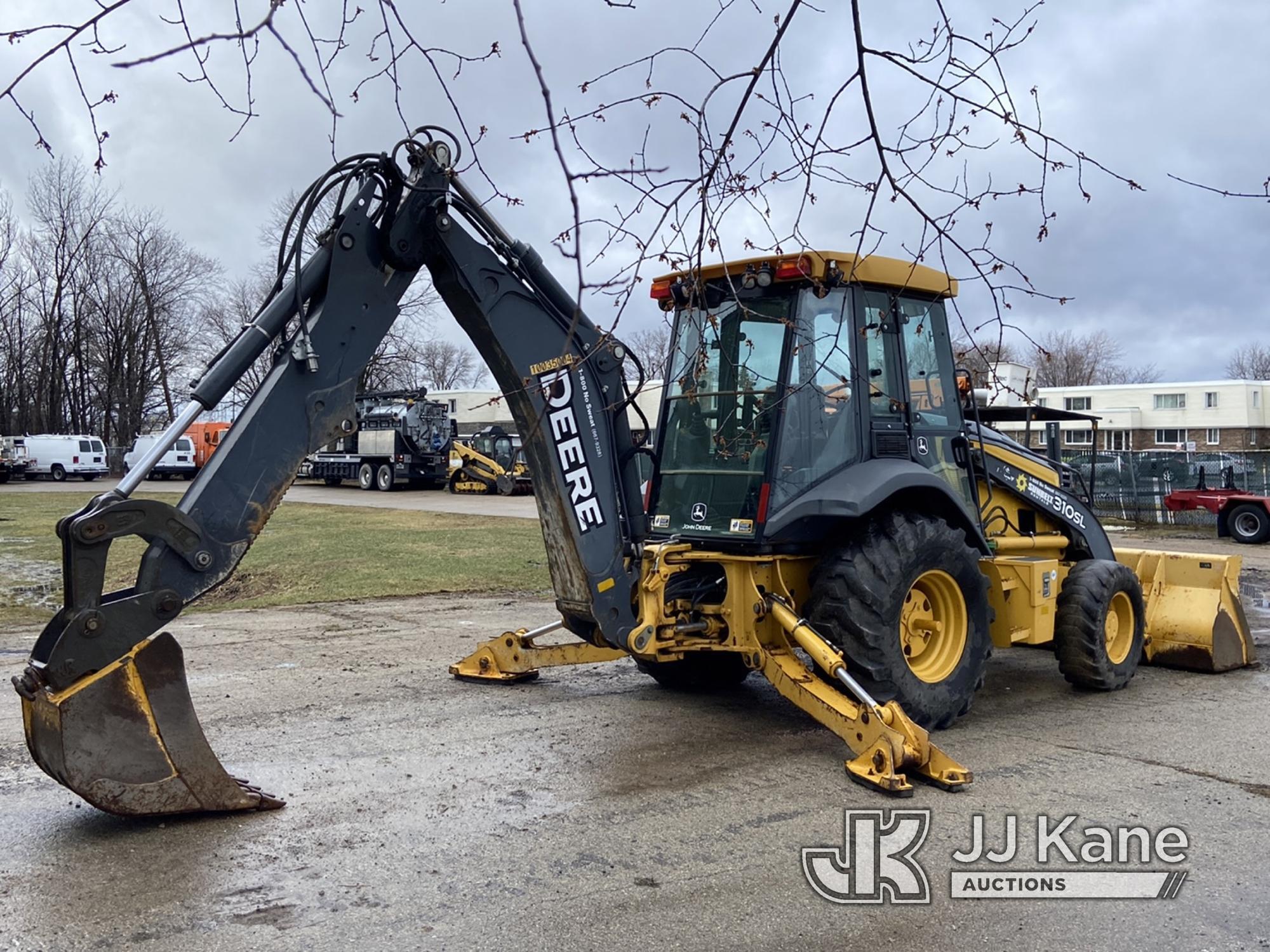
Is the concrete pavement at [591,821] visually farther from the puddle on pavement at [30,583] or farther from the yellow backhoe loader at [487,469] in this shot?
the yellow backhoe loader at [487,469]

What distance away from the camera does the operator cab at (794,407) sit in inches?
242

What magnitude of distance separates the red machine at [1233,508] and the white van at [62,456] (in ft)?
138

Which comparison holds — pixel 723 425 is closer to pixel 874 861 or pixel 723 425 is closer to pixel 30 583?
pixel 874 861

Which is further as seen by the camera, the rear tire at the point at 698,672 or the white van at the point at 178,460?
the white van at the point at 178,460

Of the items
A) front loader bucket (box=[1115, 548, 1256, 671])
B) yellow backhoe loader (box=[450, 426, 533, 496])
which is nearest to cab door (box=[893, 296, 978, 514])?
front loader bucket (box=[1115, 548, 1256, 671])

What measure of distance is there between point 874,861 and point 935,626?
231 centimetres

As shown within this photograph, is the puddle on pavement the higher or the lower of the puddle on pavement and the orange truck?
the lower

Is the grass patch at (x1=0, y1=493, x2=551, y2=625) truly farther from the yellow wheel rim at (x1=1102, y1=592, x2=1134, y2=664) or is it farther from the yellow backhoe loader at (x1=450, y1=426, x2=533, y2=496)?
the yellow backhoe loader at (x1=450, y1=426, x2=533, y2=496)

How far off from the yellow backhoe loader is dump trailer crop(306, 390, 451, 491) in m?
0.72

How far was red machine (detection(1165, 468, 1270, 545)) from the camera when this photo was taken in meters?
20.8

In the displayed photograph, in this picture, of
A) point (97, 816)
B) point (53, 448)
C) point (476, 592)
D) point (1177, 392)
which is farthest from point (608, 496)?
point (1177, 392)

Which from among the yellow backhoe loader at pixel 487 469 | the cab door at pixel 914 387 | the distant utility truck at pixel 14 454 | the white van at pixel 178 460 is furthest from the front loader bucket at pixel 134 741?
the distant utility truck at pixel 14 454

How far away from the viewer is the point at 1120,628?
796cm

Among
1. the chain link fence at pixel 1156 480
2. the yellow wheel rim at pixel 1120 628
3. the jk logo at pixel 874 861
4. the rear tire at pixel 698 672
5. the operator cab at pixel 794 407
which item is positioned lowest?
the jk logo at pixel 874 861
